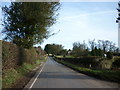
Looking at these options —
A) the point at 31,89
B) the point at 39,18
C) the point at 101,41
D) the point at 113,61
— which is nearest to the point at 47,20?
the point at 39,18

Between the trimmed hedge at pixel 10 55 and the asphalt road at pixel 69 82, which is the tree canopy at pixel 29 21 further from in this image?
the asphalt road at pixel 69 82

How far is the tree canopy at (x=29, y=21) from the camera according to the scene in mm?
32094

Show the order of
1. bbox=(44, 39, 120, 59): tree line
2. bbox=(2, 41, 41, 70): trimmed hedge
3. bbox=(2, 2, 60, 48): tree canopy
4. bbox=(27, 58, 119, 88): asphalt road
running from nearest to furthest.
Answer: bbox=(27, 58, 119, 88): asphalt road → bbox=(2, 41, 41, 70): trimmed hedge → bbox=(2, 2, 60, 48): tree canopy → bbox=(44, 39, 120, 59): tree line

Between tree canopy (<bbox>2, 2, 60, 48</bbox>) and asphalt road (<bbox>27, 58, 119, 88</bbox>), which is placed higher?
tree canopy (<bbox>2, 2, 60, 48</bbox>)

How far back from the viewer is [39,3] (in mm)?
32688

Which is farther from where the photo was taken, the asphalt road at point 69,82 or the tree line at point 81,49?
the tree line at point 81,49

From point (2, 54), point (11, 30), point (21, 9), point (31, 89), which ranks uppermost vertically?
point (21, 9)

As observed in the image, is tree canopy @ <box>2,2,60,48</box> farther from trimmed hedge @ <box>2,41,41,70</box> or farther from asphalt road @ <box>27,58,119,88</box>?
asphalt road @ <box>27,58,119,88</box>

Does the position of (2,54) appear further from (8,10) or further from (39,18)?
(8,10)

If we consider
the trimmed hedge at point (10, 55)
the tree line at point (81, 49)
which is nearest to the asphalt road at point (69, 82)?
the trimmed hedge at point (10, 55)

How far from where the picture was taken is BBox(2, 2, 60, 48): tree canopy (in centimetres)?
3209

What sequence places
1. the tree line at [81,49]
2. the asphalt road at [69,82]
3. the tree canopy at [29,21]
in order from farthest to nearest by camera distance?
the tree line at [81,49] < the tree canopy at [29,21] < the asphalt road at [69,82]

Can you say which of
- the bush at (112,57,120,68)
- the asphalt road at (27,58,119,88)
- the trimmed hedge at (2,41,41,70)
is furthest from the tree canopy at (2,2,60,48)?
the asphalt road at (27,58,119,88)

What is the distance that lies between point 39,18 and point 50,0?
3.61m
